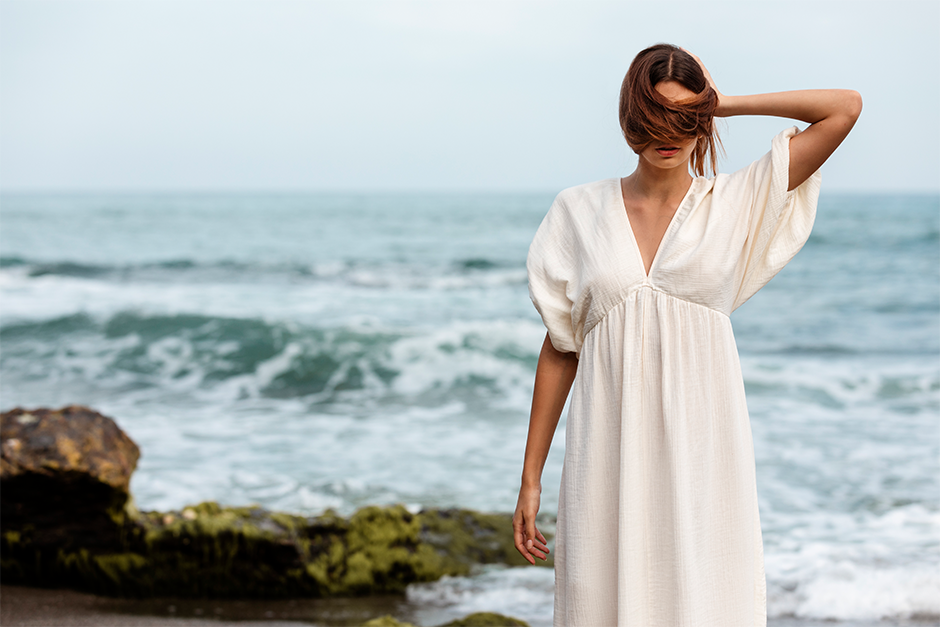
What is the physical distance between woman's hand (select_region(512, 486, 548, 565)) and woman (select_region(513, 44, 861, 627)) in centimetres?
15

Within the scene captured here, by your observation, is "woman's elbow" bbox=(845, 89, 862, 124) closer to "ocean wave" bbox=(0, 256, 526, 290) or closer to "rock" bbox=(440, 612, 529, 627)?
"rock" bbox=(440, 612, 529, 627)

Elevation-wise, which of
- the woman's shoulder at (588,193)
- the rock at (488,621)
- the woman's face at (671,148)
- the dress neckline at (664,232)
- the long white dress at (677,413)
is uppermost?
the woman's face at (671,148)

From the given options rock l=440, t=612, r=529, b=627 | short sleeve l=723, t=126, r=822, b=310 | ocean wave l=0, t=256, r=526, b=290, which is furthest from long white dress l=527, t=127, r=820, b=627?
ocean wave l=0, t=256, r=526, b=290

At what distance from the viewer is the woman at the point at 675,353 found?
176 centimetres

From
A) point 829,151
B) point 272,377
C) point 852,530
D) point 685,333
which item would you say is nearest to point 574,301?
point 685,333

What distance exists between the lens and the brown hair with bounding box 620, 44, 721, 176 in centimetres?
172

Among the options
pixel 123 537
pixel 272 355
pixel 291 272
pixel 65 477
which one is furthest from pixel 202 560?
pixel 291 272

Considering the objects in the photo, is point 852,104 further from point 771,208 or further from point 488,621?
point 488,621

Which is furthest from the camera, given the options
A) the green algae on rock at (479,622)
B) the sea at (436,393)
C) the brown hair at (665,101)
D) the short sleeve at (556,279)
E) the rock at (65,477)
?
the sea at (436,393)

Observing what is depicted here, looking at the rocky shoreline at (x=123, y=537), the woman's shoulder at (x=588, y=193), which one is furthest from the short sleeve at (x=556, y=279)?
the rocky shoreline at (x=123, y=537)

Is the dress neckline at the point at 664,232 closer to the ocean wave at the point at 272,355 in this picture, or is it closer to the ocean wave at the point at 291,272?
the ocean wave at the point at 272,355

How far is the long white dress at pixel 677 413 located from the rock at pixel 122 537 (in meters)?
2.52

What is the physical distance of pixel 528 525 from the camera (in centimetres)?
206

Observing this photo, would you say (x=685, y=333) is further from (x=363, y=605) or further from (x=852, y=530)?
(x=852, y=530)
